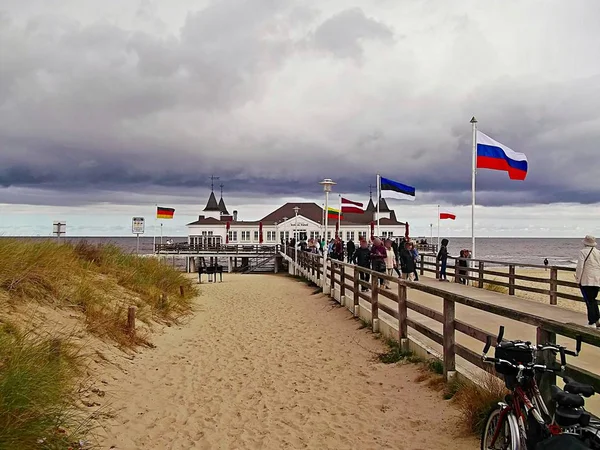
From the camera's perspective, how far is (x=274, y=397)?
7.09 metres

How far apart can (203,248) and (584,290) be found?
47635 millimetres

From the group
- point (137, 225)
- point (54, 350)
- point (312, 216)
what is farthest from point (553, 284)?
point (312, 216)

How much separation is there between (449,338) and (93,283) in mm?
8351

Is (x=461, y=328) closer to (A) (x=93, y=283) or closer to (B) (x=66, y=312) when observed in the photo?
(B) (x=66, y=312)

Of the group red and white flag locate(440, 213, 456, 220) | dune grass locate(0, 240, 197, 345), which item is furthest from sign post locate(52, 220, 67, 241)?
red and white flag locate(440, 213, 456, 220)

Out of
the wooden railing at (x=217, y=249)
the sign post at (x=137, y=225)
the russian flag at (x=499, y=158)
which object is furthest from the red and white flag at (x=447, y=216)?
the sign post at (x=137, y=225)

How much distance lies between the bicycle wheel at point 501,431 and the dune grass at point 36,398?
333cm

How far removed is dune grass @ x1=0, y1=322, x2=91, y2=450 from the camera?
4.20 meters

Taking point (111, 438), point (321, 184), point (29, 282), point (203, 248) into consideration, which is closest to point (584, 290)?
point (111, 438)

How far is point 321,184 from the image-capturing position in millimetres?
20344

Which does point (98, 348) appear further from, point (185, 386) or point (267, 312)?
point (267, 312)

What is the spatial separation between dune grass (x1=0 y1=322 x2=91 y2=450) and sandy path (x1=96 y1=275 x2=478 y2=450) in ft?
1.76

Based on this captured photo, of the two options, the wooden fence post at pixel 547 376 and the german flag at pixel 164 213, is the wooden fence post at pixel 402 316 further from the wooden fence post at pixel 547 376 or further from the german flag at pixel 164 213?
the german flag at pixel 164 213

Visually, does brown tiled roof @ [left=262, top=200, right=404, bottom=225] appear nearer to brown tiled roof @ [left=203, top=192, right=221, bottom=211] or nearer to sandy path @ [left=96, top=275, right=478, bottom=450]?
brown tiled roof @ [left=203, top=192, right=221, bottom=211]
